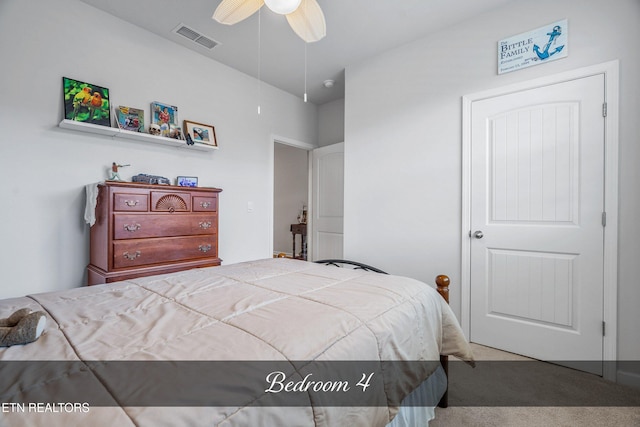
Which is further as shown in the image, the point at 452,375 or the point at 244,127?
the point at 244,127

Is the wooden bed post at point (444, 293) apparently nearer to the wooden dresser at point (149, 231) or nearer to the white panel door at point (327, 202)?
the wooden dresser at point (149, 231)

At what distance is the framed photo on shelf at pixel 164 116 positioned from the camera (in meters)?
2.78

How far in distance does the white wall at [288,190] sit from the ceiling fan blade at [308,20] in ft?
13.0

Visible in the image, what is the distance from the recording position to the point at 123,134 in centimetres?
250

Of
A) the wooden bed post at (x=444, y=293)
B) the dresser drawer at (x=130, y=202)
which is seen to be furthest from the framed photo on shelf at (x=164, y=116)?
the wooden bed post at (x=444, y=293)

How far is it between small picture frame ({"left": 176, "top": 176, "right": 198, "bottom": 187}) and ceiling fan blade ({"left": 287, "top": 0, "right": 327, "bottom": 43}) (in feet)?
5.84

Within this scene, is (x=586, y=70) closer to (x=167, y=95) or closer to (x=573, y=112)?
(x=573, y=112)

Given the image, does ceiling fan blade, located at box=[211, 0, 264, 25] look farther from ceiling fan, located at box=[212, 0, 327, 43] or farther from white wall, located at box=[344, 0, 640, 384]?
white wall, located at box=[344, 0, 640, 384]

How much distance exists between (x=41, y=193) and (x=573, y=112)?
3.98 metres

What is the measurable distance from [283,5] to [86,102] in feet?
6.00

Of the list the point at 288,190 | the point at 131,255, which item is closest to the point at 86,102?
the point at 131,255

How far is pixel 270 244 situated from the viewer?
388 centimetres

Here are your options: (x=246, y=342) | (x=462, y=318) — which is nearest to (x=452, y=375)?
(x=462, y=318)

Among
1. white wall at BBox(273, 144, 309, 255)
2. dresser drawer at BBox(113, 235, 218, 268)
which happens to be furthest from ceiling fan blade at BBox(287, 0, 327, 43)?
white wall at BBox(273, 144, 309, 255)
